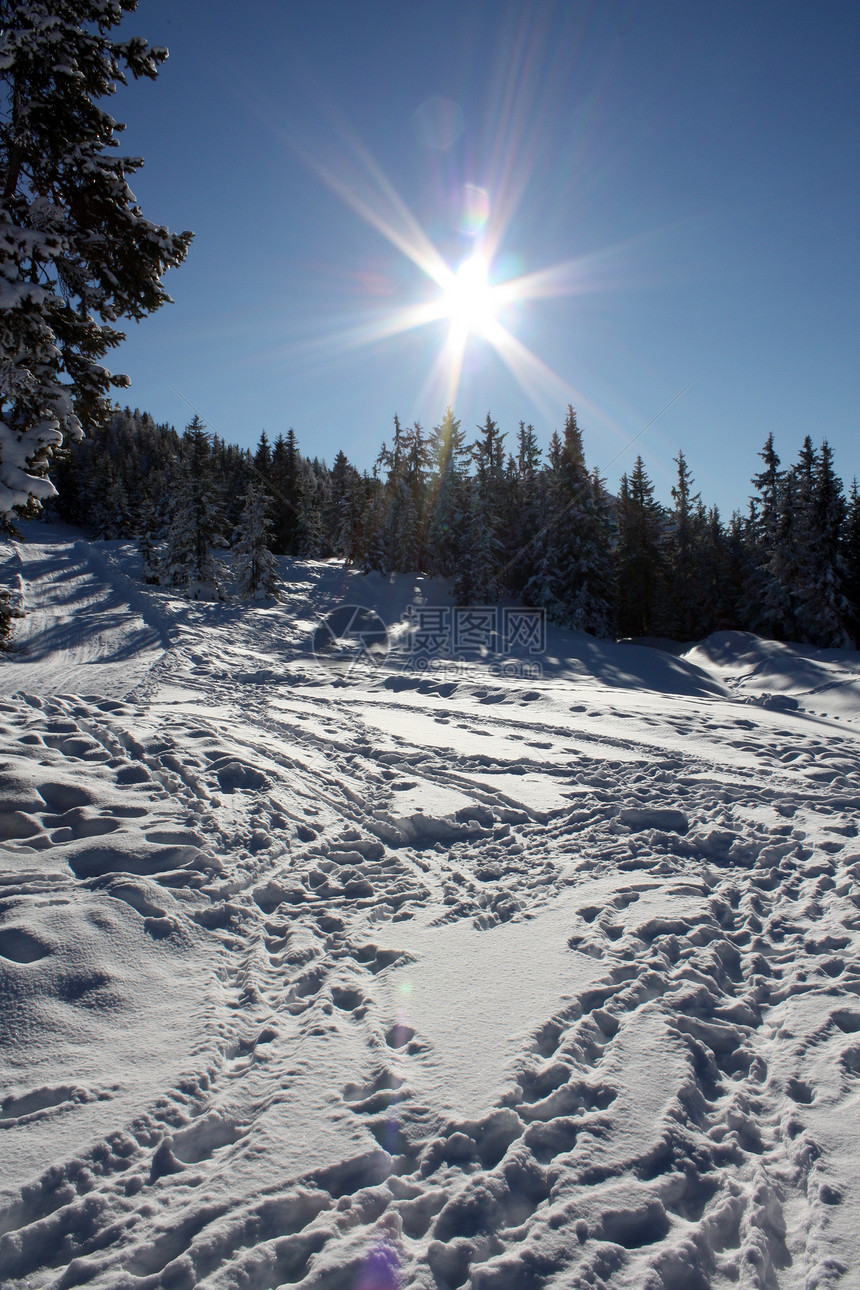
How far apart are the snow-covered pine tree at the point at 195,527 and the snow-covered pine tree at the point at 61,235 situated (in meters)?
24.2

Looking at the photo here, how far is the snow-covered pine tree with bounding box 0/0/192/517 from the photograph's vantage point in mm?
5320

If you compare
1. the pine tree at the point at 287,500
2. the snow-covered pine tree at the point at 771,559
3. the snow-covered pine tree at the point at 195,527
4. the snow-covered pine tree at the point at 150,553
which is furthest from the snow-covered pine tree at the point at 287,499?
the snow-covered pine tree at the point at 771,559

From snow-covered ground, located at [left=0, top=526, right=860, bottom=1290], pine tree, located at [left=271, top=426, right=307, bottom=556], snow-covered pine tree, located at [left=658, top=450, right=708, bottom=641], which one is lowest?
snow-covered ground, located at [left=0, top=526, right=860, bottom=1290]

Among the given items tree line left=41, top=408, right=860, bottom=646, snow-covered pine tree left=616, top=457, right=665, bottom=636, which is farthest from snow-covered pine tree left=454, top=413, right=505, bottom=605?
snow-covered pine tree left=616, top=457, right=665, bottom=636

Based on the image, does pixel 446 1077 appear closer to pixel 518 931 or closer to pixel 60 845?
pixel 518 931

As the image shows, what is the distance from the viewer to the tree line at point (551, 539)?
30500mm

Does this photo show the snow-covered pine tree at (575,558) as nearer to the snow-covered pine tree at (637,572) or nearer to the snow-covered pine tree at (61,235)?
the snow-covered pine tree at (637,572)

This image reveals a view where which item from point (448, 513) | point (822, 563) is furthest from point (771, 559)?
point (448, 513)

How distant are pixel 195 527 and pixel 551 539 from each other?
18804mm

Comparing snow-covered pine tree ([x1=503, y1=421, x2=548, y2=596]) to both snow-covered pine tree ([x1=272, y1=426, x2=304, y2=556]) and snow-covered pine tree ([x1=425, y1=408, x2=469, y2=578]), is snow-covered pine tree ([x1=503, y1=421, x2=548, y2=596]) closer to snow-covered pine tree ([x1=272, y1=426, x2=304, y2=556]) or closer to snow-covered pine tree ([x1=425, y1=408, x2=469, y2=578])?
snow-covered pine tree ([x1=425, y1=408, x2=469, y2=578])

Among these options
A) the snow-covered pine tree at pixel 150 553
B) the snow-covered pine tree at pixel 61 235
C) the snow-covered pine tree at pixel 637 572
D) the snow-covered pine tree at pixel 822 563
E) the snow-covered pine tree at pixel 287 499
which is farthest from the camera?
the snow-covered pine tree at pixel 287 499

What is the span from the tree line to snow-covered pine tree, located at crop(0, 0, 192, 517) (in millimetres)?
23731

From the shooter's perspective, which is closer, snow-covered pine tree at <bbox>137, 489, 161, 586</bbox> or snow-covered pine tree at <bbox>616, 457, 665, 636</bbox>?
snow-covered pine tree at <bbox>137, 489, 161, 586</bbox>

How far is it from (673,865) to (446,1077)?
3.27 meters
